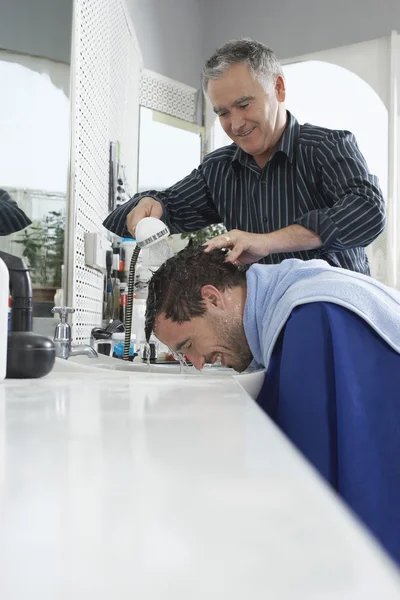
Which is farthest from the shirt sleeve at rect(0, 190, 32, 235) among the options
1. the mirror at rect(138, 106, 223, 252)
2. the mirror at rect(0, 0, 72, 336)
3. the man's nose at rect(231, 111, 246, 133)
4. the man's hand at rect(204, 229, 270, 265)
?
the mirror at rect(138, 106, 223, 252)

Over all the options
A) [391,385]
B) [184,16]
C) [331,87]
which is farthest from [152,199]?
[184,16]

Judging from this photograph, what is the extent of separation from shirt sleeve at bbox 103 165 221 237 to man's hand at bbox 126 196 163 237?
0.05 meters

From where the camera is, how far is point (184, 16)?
4.91 m

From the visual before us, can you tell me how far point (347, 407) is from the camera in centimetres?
108

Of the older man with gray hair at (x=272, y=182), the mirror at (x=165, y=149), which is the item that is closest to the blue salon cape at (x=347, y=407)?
the older man with gray hair at (x=272, y=182)

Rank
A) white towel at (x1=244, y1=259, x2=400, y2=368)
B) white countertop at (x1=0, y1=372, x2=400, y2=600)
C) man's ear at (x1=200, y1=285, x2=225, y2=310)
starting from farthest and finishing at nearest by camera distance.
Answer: man's ear at (x1=200, y1=285, x2=225, y2=310)
white towel at (x1=244, y1=259, x2=400, y2=368)
white countertop at (x1=0, y1=372, x2=400, y2=600)

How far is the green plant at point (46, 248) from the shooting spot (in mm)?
1827

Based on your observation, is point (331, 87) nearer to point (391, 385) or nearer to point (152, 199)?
point (152, 199)

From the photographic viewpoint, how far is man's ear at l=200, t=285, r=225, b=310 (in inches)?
59.7

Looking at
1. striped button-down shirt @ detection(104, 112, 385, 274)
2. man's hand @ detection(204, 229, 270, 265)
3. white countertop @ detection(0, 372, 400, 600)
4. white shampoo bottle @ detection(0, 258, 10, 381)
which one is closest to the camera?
white countertop @ detection(0, 372, 400, 600)

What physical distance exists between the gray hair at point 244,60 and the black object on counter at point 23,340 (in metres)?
1.14

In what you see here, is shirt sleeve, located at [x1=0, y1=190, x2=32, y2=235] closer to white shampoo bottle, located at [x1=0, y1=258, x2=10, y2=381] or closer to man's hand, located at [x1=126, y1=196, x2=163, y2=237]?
man's hand, located at [x1=126, y1=196, x2=163, y2=237]

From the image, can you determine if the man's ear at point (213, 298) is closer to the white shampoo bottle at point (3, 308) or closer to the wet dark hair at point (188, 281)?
the wet dark hair at point (188, 281)

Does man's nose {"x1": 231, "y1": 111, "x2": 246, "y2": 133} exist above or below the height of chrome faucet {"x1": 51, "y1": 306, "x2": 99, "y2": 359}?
above
